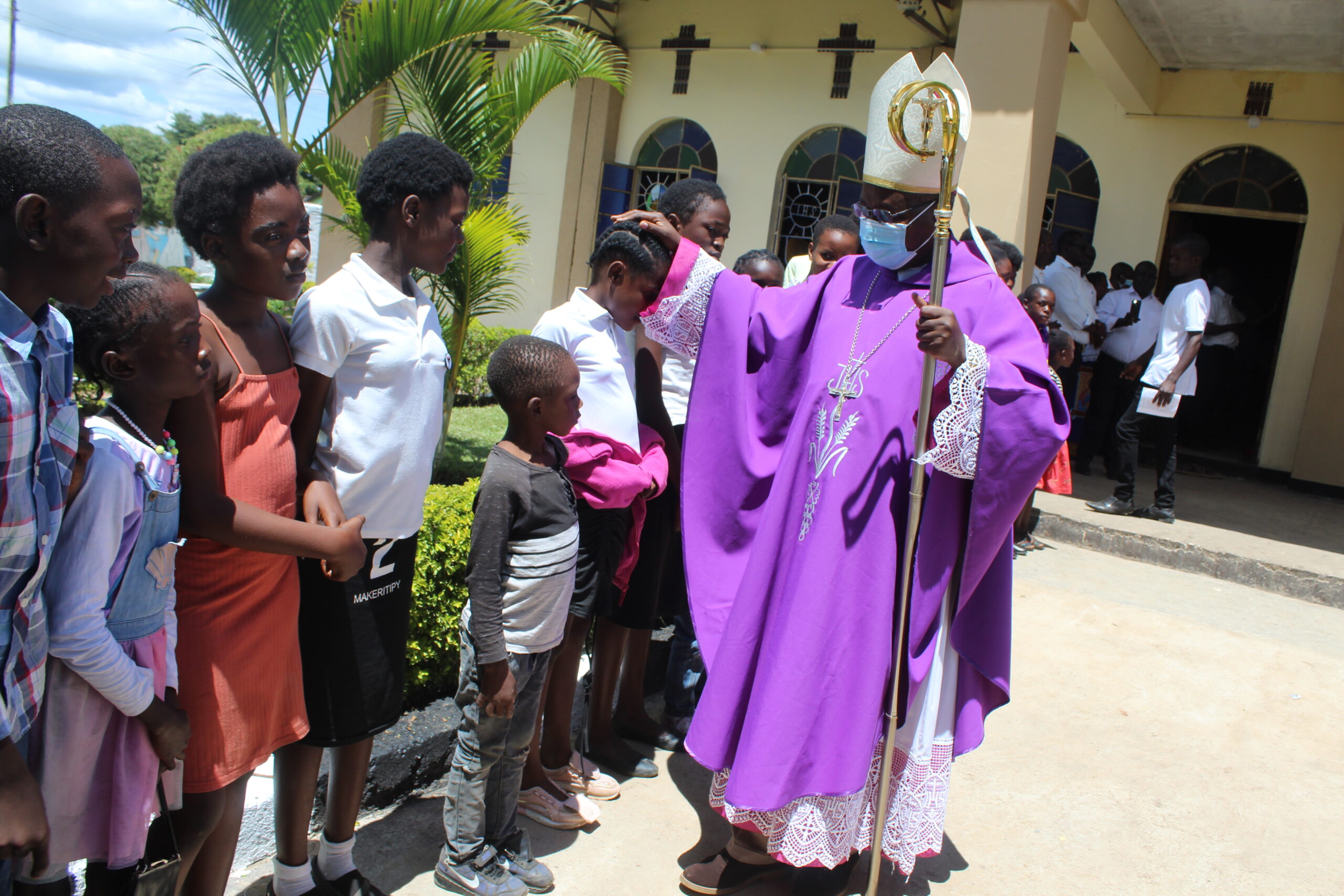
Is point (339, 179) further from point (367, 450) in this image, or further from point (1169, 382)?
point (1169, 382)

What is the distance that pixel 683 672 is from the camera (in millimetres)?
3686

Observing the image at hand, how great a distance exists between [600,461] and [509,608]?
0.56 m

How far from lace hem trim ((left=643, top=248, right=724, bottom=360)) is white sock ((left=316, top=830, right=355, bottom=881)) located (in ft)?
5.37

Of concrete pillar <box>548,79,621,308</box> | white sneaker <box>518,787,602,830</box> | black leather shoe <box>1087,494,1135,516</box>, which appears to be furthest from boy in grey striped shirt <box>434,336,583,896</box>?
concrete pillar <box>548,79,621,308</box>

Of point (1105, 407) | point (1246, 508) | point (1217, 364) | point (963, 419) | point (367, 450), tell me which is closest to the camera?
point (367, 450)

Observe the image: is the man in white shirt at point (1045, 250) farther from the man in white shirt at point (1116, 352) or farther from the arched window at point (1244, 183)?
the arched window at point (1244, 183)

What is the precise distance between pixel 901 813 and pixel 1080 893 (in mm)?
707

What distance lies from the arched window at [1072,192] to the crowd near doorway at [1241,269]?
739mm

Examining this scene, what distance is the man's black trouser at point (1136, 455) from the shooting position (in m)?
7.14

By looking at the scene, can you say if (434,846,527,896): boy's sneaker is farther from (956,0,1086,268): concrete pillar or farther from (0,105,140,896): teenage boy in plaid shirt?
(956,0,1086,268): concrete pillar

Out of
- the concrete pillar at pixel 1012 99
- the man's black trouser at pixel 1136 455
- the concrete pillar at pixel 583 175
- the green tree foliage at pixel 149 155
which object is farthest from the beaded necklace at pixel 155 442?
the green tree foliage at pixel 149 155

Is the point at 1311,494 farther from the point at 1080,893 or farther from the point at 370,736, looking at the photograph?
the point at 370,736

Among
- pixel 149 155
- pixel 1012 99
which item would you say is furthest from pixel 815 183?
pixel 149 155

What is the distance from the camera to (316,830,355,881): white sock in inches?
93.0
